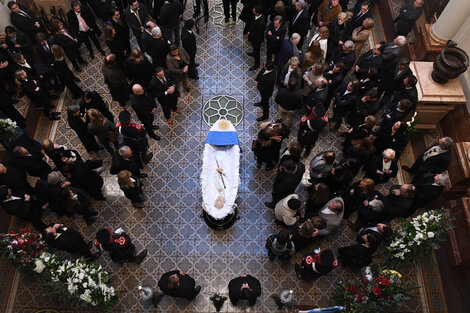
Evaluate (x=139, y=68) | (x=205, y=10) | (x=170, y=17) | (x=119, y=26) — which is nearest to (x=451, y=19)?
(x=205, y=10)

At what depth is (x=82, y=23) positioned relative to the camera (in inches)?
332

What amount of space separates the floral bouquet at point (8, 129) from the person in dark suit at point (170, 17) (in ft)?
12.3

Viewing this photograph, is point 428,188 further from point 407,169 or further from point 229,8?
point 229,8

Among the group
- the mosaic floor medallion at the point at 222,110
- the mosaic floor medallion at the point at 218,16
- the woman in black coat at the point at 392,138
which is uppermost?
the mosaic floor medallion at the point at 218,16

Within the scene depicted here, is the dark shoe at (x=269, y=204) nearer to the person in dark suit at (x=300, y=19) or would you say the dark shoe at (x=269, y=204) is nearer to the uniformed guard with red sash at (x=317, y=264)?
the uniformed guard with red sash at (x=317, y=264)

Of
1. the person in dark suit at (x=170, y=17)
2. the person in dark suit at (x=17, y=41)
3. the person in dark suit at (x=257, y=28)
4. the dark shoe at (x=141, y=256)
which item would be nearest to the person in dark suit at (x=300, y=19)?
the person in dark suit at (x=257, y=28)

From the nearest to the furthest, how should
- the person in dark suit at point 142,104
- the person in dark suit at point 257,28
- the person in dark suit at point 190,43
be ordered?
the person in dark suit at point 142,104
the person in dark suit at point 190,43
the person in dark suit at point 257,28

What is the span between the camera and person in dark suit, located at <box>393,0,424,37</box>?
8.19 meters

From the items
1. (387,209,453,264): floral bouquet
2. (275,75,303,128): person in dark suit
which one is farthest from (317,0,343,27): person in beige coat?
(387,209,453,264): floral bouquet

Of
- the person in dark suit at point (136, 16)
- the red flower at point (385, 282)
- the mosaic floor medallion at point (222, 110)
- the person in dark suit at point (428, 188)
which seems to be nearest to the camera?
the red flower at point (385, 282)

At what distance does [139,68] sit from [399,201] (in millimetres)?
5881

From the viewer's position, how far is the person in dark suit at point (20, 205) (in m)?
5.65

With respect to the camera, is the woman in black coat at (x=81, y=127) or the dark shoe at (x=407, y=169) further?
the dark shoe at (x=407, y=169)

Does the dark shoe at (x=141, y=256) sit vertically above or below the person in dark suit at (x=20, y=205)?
below
